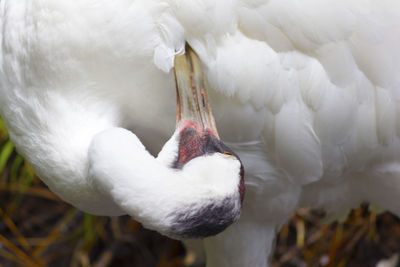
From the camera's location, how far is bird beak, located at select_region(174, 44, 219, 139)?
161 cm

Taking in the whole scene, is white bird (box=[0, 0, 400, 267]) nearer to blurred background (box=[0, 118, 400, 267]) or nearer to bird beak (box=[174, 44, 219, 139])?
bird beak (box=[174, 44, 219, 139])

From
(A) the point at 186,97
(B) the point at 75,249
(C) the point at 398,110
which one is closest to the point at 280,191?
(C) the point at 398,110

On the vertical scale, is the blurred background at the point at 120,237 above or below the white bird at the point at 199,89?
below

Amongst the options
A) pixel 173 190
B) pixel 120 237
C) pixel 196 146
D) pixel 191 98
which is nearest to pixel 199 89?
pixel 191 98

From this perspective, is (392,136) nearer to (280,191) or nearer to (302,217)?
(280,191)

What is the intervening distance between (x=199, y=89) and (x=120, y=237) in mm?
1922

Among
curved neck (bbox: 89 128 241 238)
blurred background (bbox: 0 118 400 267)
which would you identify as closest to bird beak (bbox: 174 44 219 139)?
curved neck (bbox: 89 128 241 238)

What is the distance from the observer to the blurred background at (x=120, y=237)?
3301mm

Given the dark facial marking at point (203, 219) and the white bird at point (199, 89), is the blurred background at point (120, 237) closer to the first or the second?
the white bird at point (199, 89)

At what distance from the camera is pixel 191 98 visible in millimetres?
1639

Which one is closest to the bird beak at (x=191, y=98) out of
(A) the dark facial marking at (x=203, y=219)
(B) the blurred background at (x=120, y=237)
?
(A) the dark facial marking at (x=203, y=219)

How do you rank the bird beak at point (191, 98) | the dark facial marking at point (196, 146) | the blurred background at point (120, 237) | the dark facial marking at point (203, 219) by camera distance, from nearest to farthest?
the dark facial marking at point (203, 219)
the dark facial marking at point (196, 146)
the bird beak at point (191, 98)
the blurred background at point (120, 237)

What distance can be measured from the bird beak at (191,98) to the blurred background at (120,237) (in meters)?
1.73

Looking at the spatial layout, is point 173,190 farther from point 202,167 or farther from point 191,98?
point 191,98
